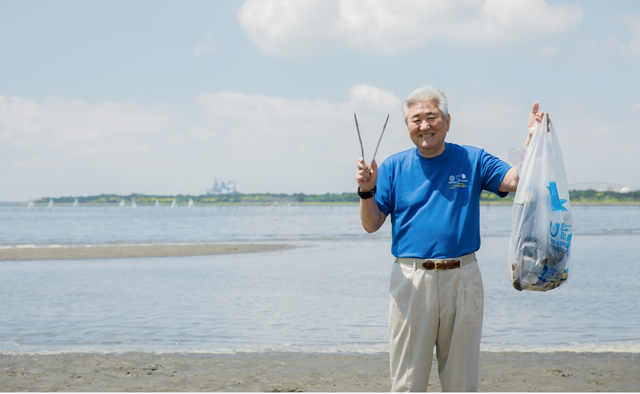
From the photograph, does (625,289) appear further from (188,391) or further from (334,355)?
(188,391)

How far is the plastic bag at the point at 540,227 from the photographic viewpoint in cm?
297

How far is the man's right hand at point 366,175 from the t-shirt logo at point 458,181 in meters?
0.38

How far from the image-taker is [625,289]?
11523 millimetres

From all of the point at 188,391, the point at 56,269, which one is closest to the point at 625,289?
the point at 188,391

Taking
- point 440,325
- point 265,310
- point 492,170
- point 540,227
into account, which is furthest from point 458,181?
point 265,310

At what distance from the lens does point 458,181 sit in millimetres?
2945

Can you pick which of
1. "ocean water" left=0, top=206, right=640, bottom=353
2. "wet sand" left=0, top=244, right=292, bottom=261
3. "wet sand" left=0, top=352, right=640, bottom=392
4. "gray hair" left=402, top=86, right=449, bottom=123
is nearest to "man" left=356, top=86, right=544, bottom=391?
"gray hair" left=402, top=86, right=449, bottom=123

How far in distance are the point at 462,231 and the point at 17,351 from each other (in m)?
6.07

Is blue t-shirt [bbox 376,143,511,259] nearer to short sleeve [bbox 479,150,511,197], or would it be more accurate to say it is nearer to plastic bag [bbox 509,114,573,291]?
short sleeve [bbox 479,150,511,197]

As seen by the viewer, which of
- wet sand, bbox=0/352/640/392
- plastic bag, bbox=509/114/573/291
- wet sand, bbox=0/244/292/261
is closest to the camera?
plastic bag, bbox=509/114/573/291

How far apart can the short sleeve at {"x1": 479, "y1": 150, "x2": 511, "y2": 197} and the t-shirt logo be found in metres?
0.14

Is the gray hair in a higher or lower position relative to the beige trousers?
higher

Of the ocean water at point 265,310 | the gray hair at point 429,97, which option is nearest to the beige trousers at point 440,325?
the gray hair at point 429,97

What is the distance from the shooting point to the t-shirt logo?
116 inches
